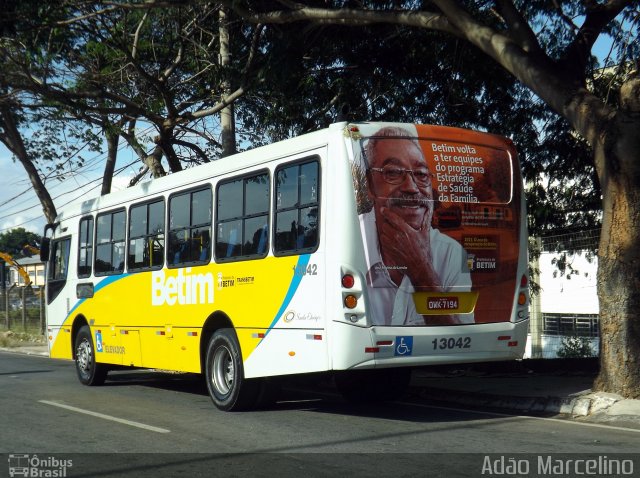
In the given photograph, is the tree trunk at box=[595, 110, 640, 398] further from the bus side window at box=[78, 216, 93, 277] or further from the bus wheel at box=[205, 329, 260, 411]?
the bus side window at box=[78, 216, 93, 277]

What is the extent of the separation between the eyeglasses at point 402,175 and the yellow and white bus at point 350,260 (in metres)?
0.01

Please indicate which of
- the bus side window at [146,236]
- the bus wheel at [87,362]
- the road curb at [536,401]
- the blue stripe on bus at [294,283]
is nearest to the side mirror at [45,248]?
the bus wheel at [87,362]

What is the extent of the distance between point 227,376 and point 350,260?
283cm

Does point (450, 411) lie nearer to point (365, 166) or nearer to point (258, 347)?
point (258, 347)

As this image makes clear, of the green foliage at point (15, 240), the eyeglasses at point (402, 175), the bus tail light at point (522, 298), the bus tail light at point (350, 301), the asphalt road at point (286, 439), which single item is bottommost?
the asphalt road at point (286, 439)

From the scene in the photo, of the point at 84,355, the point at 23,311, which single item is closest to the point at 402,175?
the point at 84,355

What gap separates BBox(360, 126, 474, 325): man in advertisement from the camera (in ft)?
30.6

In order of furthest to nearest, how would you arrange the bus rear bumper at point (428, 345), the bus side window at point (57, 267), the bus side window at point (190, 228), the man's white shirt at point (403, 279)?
1. the bus side window at point (57, 267)
2. the bus side window at point (190, 228)
3. the man's white shirt at point (403, 279)
4. the bus rear bumper at point (428, 345)

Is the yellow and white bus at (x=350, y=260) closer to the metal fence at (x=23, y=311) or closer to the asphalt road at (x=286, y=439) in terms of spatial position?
the asphalt road at (x=286, y=439)

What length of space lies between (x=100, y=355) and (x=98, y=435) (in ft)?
18.3

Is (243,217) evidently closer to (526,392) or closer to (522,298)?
(522,298)

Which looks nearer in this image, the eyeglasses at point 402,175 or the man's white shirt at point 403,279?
the man's white shirt at point 403,279

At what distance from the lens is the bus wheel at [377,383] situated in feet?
38.2

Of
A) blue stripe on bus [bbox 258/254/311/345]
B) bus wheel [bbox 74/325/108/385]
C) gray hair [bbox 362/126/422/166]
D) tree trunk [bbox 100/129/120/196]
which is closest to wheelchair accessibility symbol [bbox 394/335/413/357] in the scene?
blue stripe on bus [bbox 258/254/311/345]
